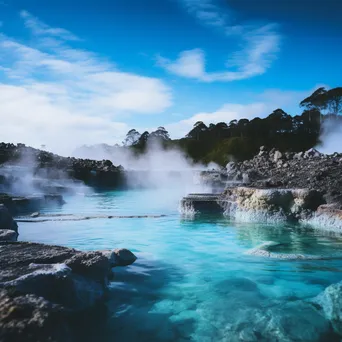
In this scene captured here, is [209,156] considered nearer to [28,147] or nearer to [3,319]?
[28,147]

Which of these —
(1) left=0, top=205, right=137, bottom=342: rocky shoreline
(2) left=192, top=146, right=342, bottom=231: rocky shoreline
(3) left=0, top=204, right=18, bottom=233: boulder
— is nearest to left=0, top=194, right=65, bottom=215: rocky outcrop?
(3) left=0, top=204, right=18, bottom=233: boulder

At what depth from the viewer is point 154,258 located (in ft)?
21.6

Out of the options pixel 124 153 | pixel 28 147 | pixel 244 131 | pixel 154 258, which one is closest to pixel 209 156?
pixel 244 131

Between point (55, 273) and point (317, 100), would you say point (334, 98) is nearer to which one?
point (317, 100)

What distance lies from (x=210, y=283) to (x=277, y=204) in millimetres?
5985

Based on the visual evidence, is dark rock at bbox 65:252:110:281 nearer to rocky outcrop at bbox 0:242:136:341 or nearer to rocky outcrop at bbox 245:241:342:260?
rocky outcrop at bbox 0:242:136:341

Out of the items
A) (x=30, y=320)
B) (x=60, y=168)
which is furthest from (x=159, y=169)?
(x=30, y=320)

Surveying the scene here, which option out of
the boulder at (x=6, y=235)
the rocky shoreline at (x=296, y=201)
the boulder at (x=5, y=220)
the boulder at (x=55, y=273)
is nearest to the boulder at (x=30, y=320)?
the boulder at (x=55, y=273)

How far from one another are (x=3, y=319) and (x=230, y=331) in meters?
2.28

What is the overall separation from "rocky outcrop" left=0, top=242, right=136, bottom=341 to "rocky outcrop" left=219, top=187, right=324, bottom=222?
7.08 metres

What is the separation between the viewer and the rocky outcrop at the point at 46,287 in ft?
8.41

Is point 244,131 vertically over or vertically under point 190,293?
over

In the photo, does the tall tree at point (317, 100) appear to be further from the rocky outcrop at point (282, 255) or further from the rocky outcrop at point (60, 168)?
the rocky outcrop at point (282, 255)

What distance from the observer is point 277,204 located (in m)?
10.4
